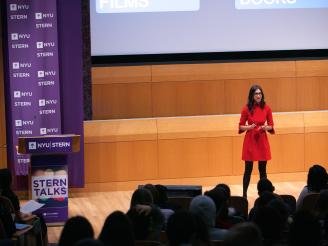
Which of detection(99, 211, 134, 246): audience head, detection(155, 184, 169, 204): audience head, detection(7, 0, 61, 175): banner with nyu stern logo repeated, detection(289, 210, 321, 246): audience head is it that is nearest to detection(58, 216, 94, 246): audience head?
detection(99, 211, 134, 246): audience head

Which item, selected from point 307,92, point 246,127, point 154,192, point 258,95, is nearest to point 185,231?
point 154,192

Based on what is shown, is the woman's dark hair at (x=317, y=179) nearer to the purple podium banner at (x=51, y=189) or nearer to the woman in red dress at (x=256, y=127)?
the woman in red dress at (x=256, y=127)

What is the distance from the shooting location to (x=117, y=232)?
4793 millimetres

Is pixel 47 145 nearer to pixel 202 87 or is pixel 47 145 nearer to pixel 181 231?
pixel 202 87

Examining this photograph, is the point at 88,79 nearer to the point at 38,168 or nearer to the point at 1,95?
the point at 1,95

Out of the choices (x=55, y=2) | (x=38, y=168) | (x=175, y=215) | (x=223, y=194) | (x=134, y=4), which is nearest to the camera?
(x=175, y=215)

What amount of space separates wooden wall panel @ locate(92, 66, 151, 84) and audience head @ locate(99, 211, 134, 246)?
6.26 m

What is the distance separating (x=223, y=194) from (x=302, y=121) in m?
5.21

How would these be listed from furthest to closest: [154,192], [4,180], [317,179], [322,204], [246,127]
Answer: [246,127] < [4,180] < [317,179] < [154,192] < [322,204]

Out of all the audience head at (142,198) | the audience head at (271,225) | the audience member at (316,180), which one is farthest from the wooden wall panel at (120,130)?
the audience head at (271,225)

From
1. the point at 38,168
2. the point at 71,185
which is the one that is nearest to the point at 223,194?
the point at 38,168

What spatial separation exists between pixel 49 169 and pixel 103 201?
1612 mm

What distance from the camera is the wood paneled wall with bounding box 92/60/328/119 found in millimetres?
11125

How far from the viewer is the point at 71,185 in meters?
10.5
